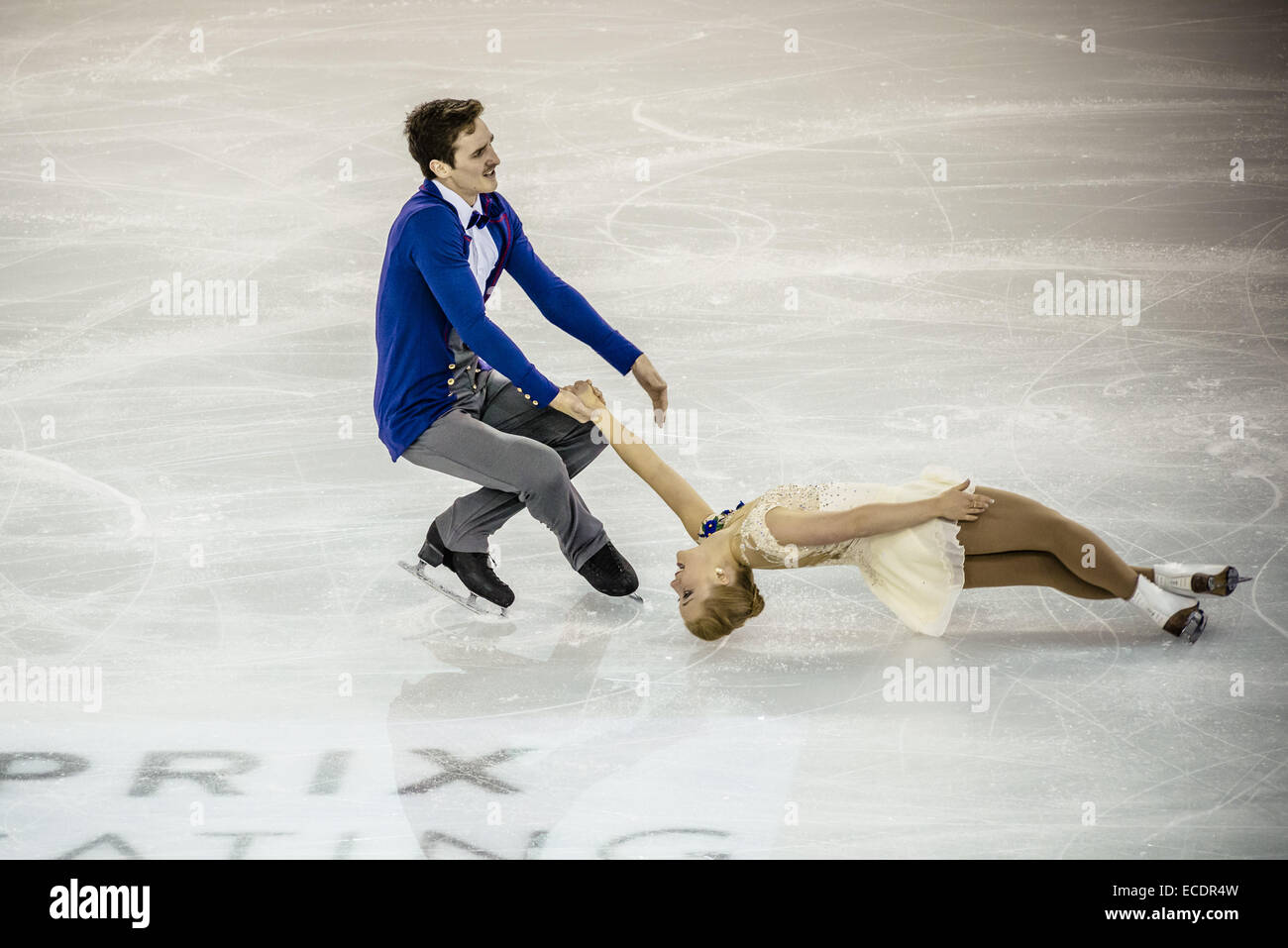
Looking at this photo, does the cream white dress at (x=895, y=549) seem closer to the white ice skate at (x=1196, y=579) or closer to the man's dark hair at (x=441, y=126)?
the white ice skate at (x=1196, y=579)

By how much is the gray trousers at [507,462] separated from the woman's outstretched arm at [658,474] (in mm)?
216

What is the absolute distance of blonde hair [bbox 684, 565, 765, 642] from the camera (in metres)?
3.83

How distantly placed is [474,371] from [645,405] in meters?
1.74

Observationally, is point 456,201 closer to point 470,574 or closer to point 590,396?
point 590,396

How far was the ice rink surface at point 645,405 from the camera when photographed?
339cm

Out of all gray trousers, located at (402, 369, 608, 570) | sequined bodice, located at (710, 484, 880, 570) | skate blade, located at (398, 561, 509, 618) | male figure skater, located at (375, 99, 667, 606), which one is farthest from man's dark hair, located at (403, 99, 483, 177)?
sequined bodice, located at (710, 484, 880, 570)

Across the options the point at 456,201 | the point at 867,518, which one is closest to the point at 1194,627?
the point at 867,518

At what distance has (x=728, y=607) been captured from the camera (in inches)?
152

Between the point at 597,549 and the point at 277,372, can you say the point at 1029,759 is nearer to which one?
the point at 597,549

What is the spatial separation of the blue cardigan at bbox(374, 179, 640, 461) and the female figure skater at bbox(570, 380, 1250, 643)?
53 cm

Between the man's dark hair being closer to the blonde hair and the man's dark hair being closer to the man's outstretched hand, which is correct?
the man's outstretched hand

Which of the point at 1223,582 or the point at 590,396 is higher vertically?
the point at 590,396

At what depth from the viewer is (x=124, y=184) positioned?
7.24m

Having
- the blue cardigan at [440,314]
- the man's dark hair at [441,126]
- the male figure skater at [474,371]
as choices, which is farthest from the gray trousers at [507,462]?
the man's dark hair at [441,126]
